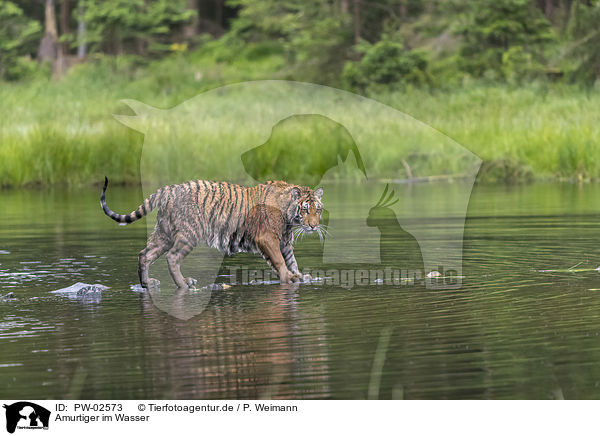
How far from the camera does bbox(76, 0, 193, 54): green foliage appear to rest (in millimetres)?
47625

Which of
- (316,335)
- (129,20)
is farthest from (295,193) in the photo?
(129,20)

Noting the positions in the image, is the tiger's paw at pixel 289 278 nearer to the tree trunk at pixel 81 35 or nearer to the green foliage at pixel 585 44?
the green foliage at pixel 585 44

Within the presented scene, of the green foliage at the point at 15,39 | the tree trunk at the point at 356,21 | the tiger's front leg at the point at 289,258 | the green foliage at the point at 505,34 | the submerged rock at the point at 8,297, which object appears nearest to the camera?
the submerged rock at the point at 8,297

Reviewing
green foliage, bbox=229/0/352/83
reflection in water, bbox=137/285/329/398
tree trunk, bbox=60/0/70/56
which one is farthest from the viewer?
tree trunk, bbox=60/0/70/56

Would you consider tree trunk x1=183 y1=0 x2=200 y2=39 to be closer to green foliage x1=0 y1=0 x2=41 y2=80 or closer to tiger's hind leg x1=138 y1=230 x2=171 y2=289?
green foliage x1=0 y1=0 x2=41 y2=80

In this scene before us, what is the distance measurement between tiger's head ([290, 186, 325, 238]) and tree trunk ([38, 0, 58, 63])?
4222 centimetres

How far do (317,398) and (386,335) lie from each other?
1747mm

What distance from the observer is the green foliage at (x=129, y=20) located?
47.6 meters

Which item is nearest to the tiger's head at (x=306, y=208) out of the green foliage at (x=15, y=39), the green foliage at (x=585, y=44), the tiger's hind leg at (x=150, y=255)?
the tiger's hind leg at (x=150, y=255)

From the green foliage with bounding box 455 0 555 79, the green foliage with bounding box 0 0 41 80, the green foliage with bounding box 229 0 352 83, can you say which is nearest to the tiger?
the green foliage with bounding box 455 0 555 79

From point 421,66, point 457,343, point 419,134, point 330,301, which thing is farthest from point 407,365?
point 421,66

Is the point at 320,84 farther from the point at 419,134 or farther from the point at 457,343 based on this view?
the point at 457,343
